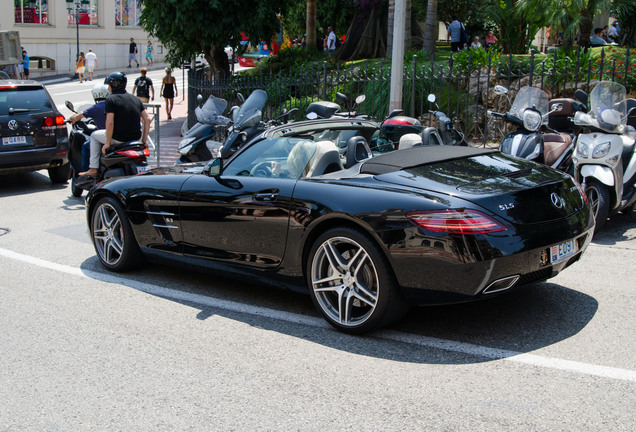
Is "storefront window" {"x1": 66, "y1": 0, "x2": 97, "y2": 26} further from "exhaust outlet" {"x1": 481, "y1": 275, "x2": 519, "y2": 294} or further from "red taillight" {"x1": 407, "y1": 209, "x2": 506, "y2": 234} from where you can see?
"exhaust outlet" {"x1": 481, "y1": 275, "x2": 519, "y2": 294}

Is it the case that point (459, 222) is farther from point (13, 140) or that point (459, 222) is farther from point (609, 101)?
point (13, 140)

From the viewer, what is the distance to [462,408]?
365 centimetres

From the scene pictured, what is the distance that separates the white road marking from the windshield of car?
101 cm

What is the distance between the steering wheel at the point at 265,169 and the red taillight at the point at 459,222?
4.90 feet

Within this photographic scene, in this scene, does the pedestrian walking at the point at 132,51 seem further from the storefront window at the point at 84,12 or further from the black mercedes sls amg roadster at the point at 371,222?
the black mercedes sls amg roadster at the point at 371,222

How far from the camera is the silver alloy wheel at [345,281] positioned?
4.62 metres

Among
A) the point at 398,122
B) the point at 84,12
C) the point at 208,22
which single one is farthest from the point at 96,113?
the point at 84,12

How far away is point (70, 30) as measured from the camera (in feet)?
145

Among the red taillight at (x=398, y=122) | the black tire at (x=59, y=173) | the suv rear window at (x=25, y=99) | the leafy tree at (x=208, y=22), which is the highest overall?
the leafy tree at (x=208, y=22)

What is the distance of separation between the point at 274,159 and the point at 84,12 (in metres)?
44.0

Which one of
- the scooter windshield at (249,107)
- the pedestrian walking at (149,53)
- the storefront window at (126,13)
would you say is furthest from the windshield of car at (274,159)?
the storefront window at (126,13)

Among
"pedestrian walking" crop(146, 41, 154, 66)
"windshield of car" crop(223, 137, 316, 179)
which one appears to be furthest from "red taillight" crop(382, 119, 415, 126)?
"pedestrian walking" crop(146, 41, 154, 66)

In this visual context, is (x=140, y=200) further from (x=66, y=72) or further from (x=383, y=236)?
(x=66, y=72)

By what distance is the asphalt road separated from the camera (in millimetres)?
3637
